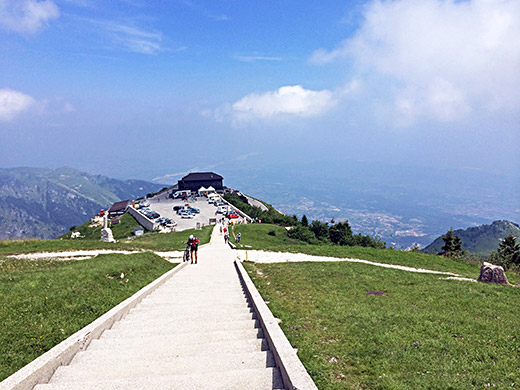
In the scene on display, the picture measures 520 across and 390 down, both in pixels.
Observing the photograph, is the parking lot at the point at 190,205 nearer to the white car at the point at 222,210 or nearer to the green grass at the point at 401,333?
the white car at the point at 222,210

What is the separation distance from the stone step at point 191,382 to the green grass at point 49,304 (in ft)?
6.53

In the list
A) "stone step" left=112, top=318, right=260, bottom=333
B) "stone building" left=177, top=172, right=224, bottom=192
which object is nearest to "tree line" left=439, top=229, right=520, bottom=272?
"stone step" left=112, top=318, right=260, bottom=333

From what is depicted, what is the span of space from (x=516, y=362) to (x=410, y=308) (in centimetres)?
351

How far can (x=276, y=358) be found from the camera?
555 cm

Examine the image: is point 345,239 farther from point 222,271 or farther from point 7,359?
point 7,359

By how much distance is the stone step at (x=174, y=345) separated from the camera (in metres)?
6.12

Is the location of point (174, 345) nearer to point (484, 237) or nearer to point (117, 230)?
point (117, 230)

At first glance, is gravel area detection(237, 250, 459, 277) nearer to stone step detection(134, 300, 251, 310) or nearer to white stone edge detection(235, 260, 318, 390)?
stone step detection(134, 300, 251, 310)

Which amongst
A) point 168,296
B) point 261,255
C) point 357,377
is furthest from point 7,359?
point 261,255

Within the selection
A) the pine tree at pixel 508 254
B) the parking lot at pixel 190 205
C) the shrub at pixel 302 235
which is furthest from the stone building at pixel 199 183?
the pine tree at pixel 508 254

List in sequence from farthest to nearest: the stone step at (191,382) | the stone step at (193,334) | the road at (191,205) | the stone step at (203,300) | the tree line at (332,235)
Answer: the road at (191,205) → the tree line at (332,235) → the stone step at (203,300) → the stone step at (193,334) → the stone step at (191,382)

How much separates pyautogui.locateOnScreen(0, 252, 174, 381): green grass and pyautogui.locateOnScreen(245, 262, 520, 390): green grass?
4.88 metres

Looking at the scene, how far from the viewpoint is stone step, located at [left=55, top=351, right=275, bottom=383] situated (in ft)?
17.3

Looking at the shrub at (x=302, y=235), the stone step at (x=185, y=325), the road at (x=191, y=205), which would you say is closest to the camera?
the stone step at (x=185, y=325)
